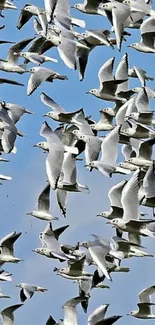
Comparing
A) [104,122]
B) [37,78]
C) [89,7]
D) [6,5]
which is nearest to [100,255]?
[37,78]

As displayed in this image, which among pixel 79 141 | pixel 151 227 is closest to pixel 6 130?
pixel 79 141

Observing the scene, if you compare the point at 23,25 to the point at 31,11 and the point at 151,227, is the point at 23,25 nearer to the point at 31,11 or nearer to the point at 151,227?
the point at 31,11

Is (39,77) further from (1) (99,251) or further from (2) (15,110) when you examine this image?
(1) (99,251)

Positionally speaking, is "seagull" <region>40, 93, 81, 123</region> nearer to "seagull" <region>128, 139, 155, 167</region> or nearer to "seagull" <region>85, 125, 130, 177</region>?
"seagull" <region>85, 125, 130, 177</region>

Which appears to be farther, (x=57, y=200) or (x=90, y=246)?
(x=57, y=200)

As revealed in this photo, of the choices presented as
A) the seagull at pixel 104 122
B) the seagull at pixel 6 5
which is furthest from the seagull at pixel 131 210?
the seagull at pixel 6 5

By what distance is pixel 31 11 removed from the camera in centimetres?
2625

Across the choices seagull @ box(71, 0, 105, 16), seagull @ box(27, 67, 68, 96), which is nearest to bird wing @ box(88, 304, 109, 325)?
seagull @ box(27, 67, 68, 96)

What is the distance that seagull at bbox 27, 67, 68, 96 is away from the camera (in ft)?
79.3

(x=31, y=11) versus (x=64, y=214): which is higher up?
(x=31, y=11)

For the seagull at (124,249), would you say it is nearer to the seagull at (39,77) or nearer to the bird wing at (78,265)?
the bird wing at (78,265)

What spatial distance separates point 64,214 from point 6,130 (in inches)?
60.7

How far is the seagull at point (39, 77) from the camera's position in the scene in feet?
79.3

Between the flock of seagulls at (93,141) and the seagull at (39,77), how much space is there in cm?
1
